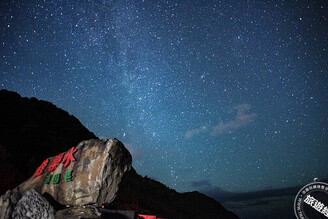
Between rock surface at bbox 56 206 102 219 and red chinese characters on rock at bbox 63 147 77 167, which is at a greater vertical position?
red chinese characters on rock at bbox 63 147 77 167

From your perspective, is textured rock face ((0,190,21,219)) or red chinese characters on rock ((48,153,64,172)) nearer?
textured rock face ((0,190,21,219))

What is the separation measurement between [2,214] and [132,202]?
18222 millimetres

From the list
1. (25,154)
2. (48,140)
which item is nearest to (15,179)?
(25,154)

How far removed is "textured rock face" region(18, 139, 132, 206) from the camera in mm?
6238

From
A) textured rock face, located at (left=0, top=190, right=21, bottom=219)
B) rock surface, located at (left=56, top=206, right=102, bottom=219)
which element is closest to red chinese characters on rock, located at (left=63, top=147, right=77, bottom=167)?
rock surface, located at (left=56, top=206, right=102, bottom=219)

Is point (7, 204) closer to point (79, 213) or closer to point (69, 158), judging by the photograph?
point (69, 158)

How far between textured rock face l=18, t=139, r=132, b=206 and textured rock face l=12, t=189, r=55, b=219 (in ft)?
1.37

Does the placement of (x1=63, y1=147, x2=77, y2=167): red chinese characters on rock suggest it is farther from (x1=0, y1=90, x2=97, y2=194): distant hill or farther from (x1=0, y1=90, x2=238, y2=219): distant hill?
(x1=0, y1=90, x2=97, y2=194): distant hill

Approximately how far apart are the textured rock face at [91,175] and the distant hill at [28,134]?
8.35 m

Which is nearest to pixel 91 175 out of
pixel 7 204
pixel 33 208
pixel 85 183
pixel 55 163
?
pixel 85 183

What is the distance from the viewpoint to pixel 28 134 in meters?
21.5

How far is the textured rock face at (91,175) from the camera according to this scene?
6238 mm

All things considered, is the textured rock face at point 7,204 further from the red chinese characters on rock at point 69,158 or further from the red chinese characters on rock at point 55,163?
the red chinese characters on rock at point 69,158

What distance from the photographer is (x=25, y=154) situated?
18984 mm
